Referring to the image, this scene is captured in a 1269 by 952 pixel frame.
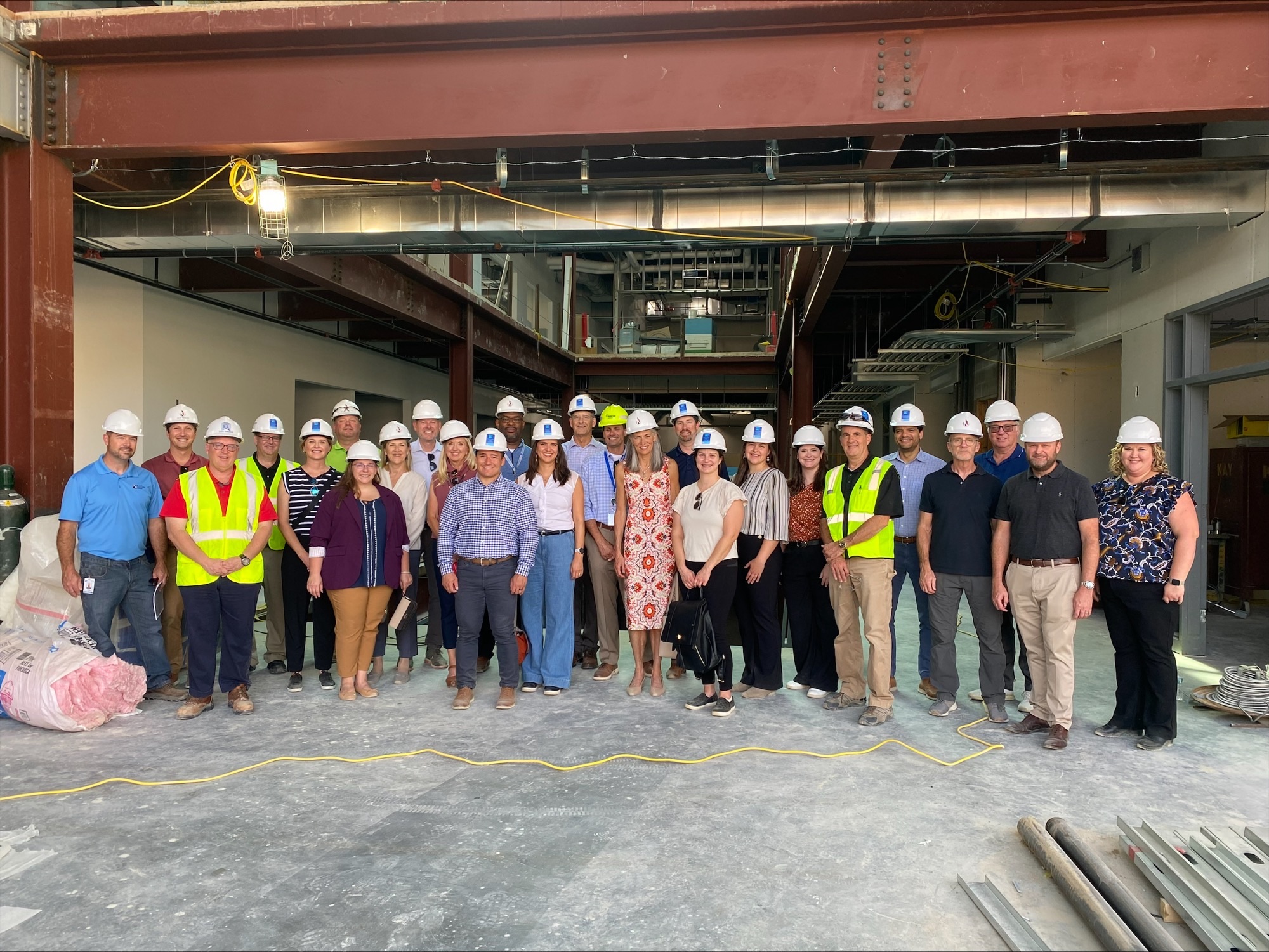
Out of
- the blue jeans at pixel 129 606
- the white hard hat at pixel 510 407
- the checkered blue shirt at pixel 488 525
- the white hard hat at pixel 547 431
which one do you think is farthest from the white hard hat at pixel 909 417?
the blue jeans at pixel 129 606

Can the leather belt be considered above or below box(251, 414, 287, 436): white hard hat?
below

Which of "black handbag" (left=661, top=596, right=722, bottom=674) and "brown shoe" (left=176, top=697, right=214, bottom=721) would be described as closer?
"brown shoe" (left=176, top=697, right=214, bottom=721)

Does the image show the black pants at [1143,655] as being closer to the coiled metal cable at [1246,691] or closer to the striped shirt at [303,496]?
the coiled metal cable at [1246,691]

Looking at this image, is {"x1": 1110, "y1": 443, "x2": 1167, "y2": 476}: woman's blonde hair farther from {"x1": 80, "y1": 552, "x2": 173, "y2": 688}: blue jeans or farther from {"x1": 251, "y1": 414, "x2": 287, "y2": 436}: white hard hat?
{"x1": 80, "y1": 552, "x2": 173, "y2": 688}: blue jeans

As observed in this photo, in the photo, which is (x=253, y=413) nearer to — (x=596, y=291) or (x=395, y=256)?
(x=395, y=256)

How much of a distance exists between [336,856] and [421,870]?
38 cm

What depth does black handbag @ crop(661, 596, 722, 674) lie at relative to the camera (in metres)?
5.08

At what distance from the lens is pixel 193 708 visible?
5.01m

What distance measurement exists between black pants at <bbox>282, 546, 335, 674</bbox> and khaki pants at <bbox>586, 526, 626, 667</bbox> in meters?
1.85

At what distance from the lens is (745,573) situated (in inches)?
209

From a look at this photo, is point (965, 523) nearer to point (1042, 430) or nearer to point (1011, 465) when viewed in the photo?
point (1042, 430)

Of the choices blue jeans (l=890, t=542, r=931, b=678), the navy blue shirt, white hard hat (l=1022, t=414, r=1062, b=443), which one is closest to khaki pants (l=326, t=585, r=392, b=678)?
the navy blue shirt

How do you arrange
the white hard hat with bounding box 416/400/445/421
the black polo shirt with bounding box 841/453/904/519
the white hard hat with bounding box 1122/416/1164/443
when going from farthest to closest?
the white hard hat with bounding box 416/400/445/421 → the black polo shirt with bounding box 841/453/904/519 → the white hard hat with bounding box 1122/416/1164/443

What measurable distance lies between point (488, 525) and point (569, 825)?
7.34ft
